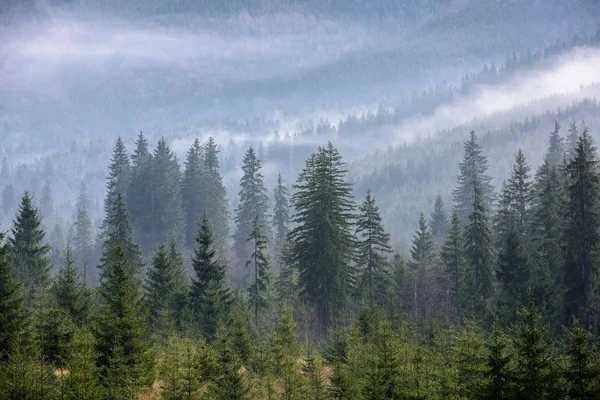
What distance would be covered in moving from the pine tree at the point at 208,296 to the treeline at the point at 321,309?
114 millimetres

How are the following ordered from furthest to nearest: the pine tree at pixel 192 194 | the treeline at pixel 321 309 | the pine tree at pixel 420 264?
the pine tree at pixel 192 194
the pine tree at pixel 420 264
the treeline at pixel 321 309

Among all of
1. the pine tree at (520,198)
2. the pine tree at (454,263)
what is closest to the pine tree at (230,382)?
the pine tree at (454,263)

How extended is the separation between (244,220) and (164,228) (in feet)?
43.1

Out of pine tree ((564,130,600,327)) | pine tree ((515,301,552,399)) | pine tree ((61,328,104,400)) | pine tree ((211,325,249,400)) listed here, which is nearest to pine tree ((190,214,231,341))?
pine tree ((211,325,249,400))

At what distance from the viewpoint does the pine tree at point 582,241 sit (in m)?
38.5

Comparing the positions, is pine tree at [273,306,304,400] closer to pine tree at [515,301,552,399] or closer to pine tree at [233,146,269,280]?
pine tree at [515,301,552,399]

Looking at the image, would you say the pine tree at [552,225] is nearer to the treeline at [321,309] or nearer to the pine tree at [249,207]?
the treeline at [321,309]

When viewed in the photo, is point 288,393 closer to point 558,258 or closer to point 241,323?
point 241,323

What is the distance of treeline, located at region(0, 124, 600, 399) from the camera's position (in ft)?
57.8

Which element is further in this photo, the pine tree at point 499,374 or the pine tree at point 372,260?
the pine tree at point 372,260

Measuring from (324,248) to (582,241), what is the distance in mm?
20234

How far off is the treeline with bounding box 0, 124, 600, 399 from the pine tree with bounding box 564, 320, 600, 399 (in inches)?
2.0

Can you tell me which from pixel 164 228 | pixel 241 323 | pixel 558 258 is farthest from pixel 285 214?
pixel 241 323

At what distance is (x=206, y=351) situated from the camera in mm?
22438
